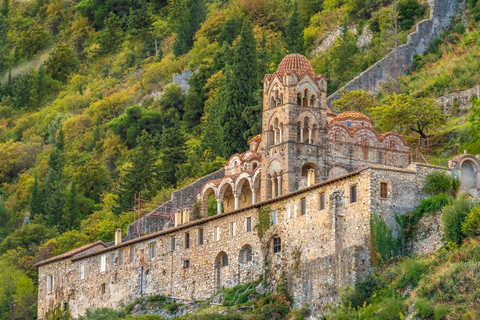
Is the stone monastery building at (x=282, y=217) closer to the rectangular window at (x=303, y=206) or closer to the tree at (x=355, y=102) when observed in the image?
the rectangular window at (x=303, y=206)

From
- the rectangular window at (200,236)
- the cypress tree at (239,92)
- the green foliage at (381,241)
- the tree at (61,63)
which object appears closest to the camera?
the green foliage at (381,241)

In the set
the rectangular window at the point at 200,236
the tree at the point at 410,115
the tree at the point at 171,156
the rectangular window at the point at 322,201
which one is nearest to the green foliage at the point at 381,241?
the rectangular window at the point at 322,201

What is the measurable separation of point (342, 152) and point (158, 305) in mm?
14653

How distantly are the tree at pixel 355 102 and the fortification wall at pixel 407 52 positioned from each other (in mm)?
2867

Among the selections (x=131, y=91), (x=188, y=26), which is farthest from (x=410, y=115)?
(x=188, y=26)

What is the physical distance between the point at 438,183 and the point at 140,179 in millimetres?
37698

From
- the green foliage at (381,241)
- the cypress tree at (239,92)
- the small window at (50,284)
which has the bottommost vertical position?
the green foliage at (381,241)

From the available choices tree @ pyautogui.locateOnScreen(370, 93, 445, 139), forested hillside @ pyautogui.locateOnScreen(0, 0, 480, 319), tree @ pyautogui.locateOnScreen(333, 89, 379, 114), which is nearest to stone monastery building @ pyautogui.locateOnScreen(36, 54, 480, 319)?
tree @ pyautogui.locateOnScreen(370, 93, 445, 139)

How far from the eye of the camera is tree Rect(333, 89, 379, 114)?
79.7 m

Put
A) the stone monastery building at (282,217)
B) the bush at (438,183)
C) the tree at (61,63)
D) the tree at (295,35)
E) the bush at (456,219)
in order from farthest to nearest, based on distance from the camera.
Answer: the tree at (61,63)
the tree at (295,35)
the bush at (438,183)
the stone monastery building at (282,217)
the bush at (456,219)

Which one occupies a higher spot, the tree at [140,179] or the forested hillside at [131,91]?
the forested hillside at [131,91]

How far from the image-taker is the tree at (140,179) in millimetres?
88938

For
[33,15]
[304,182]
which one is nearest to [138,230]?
[304,182]

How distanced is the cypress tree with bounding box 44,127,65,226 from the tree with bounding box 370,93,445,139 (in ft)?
108
